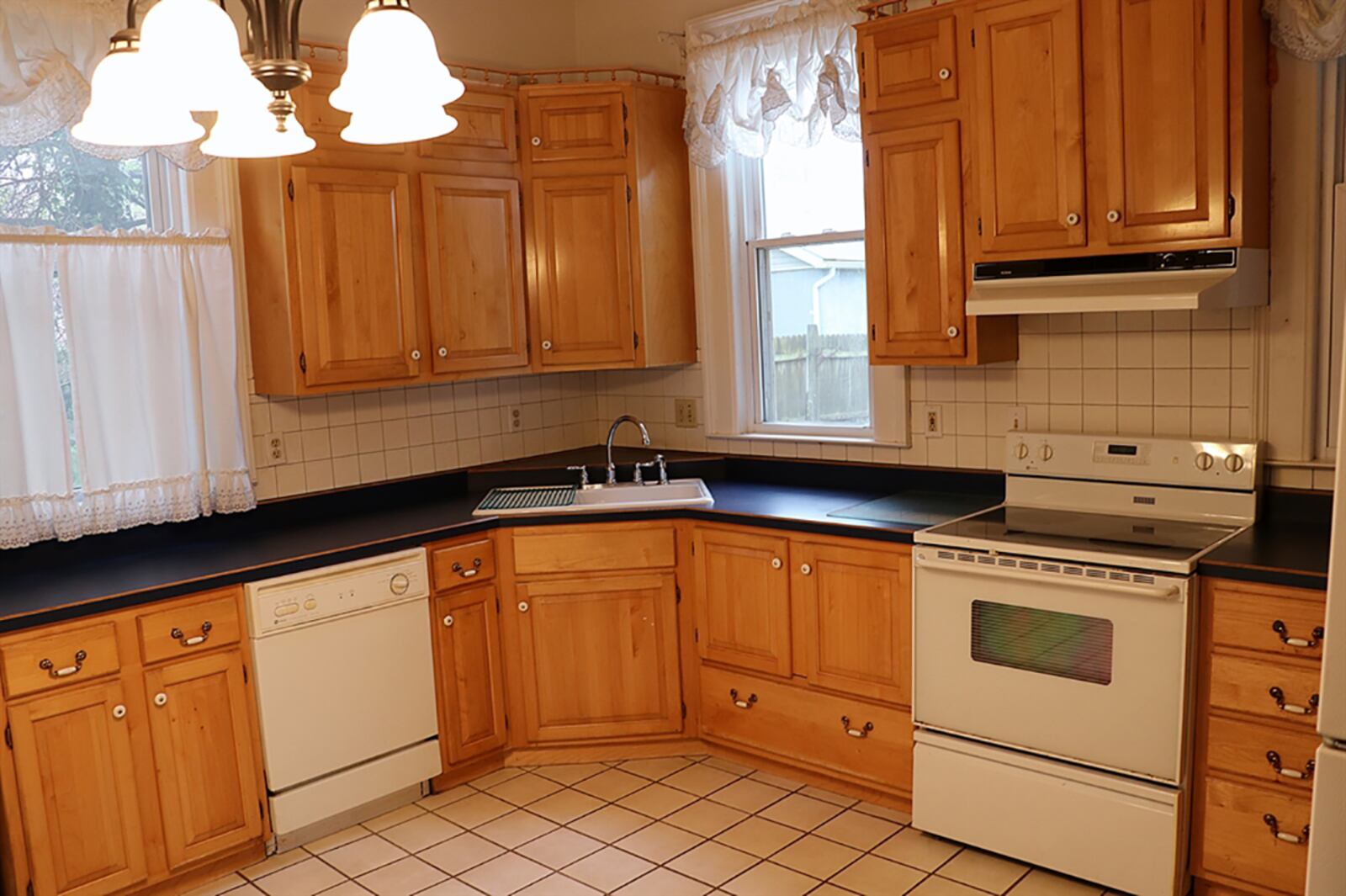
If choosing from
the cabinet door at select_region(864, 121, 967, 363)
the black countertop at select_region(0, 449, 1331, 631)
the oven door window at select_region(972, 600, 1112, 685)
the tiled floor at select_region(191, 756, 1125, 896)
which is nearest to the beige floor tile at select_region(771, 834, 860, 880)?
the tiled floor at select_region(191, 756, 1125, 896)

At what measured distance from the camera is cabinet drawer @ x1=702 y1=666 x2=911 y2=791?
3404 mm

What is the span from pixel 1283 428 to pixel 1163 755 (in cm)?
99

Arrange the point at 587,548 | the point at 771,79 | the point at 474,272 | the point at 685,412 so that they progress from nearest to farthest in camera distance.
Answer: the point at 587,548 → the point at 771,79 → the point at 474,272 → the point at 685,412

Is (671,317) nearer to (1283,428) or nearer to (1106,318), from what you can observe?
(1106,318)

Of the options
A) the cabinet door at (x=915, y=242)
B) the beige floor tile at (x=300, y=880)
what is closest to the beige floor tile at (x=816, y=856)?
the beige floor tile at (x=300, y=880)

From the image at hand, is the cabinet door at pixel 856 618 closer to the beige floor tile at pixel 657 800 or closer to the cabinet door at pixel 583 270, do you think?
the beige floor tile at pixel 657 800

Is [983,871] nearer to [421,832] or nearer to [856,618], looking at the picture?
[856,618]

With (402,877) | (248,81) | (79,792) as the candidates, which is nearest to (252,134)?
(248,81)

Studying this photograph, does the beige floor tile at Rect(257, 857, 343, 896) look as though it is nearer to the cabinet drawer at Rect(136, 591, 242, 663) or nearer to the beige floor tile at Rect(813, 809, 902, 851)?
the cabinet drawer at Rect(136, 591, 242, 663)

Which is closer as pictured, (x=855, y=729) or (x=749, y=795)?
(x=855, y=729)

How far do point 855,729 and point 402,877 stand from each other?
1.38 meters

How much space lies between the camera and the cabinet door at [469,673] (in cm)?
370

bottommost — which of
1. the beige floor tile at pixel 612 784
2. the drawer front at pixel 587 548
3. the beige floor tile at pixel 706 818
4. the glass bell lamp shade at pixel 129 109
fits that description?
the beige floor tile at pixel 706 818

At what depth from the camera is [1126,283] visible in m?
3.03
